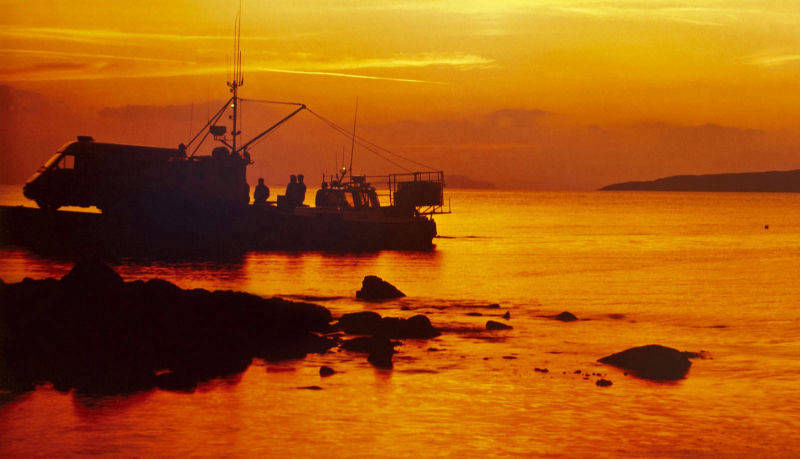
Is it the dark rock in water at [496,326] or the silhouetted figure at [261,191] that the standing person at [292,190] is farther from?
the dark rock in water at [496,326]

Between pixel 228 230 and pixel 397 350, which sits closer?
pixel 397 350

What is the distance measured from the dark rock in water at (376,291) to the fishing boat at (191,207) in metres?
22.9

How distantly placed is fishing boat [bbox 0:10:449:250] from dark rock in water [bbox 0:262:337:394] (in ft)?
90.5

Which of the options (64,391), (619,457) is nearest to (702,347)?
Answer: (619,457)

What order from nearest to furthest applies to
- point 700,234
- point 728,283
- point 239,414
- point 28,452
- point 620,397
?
point 28,452
point 239,414
point 620,397
point 728,283
point 700,234

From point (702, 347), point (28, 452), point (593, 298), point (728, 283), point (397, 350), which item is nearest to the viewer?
point (28, 452)

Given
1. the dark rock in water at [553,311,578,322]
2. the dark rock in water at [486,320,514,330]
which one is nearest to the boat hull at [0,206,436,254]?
the dark rock in water at [553,311,578,322]

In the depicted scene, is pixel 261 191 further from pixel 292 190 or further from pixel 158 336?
pixel 158 336

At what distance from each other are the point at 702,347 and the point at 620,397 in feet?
26.8

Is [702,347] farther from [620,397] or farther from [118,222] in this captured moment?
[118,222]

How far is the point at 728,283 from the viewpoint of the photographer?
45438 millimetres

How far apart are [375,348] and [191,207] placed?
35017 millimetres

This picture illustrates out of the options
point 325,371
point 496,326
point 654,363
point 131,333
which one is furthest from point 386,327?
point 654,363

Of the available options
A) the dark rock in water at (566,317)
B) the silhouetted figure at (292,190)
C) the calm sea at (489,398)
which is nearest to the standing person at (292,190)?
the silhouetted figure at (292,190)
